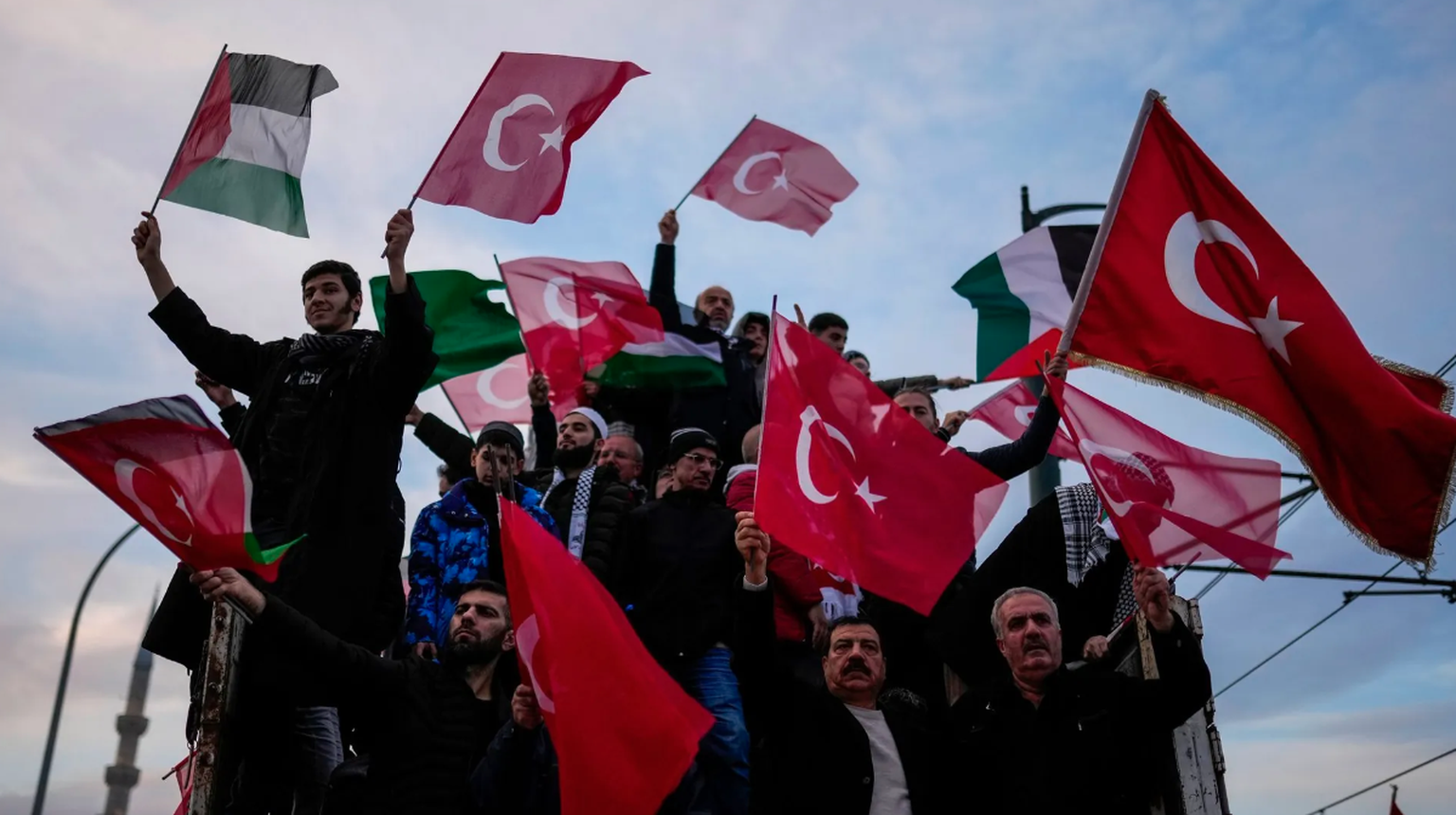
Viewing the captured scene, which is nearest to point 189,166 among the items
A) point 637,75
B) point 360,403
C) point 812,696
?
point 360,403

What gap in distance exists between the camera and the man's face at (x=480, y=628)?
21.2 ft

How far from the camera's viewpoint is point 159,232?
6793mm

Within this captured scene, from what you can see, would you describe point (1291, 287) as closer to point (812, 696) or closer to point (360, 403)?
point (812, 696)

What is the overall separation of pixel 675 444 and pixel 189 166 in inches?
117

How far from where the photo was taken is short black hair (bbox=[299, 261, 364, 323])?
664 centimetres

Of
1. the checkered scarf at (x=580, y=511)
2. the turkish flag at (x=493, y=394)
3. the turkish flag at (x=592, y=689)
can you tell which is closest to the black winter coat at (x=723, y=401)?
the turkish flag at (x=493, y=394)

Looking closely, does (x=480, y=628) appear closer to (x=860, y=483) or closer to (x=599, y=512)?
(x=599, y=512)

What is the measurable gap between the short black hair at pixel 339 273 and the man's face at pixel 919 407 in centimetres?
359

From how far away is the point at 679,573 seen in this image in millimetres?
7121

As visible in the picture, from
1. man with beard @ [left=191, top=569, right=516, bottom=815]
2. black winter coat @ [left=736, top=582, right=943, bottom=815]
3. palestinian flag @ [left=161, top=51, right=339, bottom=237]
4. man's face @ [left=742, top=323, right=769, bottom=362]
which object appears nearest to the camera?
man with beard @ [left=191, top=569, right=516, bottom=815]

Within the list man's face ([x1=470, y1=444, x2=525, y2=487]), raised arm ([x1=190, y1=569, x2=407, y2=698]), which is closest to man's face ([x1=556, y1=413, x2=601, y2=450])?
man's face ([x1=470, y1=444, x2=525, y2=487])

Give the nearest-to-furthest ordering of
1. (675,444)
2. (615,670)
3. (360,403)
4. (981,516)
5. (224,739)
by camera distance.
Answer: (224,739) < (615,670) < (360,403) < (981,516) < (675,444)

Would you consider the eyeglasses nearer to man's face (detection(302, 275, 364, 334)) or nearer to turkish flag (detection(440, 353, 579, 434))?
man's face (detection(302, 275, 364, 334))

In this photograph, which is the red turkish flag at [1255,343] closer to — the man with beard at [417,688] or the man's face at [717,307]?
the man with beard at [417,688]
